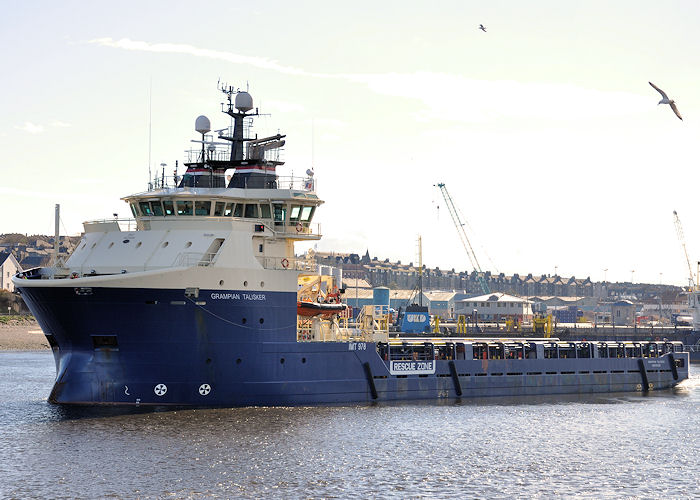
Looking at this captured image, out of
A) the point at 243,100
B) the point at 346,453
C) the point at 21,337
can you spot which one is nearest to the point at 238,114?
the point at 243,100


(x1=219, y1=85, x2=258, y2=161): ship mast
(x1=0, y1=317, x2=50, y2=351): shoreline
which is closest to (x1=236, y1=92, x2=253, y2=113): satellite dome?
(x1=219, y1=85, x2=258, y2=161): ship mast

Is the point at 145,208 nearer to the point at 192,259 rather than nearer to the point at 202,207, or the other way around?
the point at 202,207

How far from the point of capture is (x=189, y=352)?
3934 cm

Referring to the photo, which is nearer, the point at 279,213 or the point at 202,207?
the point at 202,207

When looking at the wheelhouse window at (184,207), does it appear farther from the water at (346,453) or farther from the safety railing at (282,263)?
the water at (346,453)

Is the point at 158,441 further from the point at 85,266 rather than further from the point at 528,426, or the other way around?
the point at 528,426

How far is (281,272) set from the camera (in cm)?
4222

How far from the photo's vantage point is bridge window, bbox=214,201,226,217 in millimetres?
42281

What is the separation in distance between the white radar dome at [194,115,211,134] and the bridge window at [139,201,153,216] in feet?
19.4

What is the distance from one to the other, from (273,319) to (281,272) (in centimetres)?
225

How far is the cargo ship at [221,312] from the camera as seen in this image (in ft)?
127

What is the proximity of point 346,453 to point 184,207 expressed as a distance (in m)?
14.9

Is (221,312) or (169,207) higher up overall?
(169,207)

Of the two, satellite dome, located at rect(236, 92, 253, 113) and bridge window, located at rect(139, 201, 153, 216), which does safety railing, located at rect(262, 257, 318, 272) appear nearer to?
bridge window, located at rect(139, 201, 153, 216)
